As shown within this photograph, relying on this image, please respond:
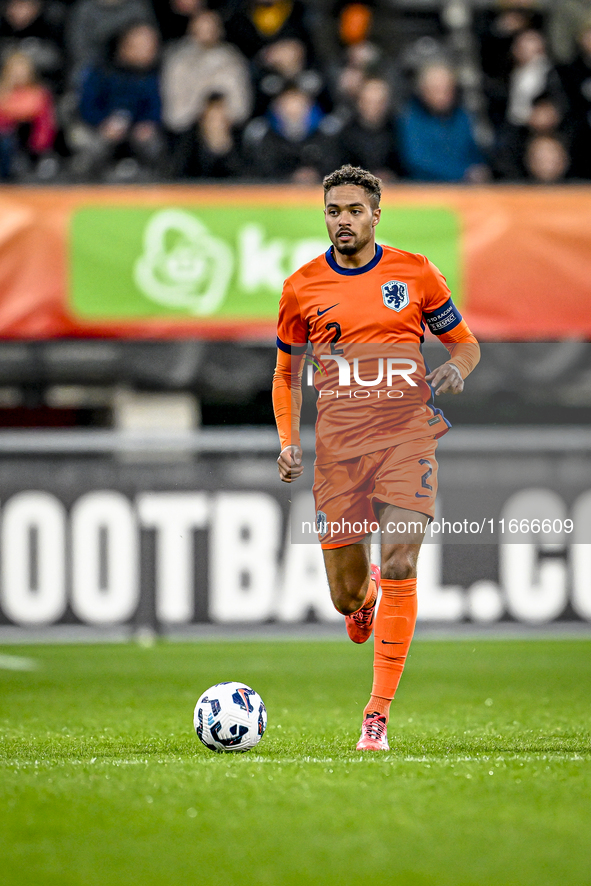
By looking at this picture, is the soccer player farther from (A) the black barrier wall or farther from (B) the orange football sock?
(A) the black barrier wall

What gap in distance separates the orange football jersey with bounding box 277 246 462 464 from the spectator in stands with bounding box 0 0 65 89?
25.1 ft

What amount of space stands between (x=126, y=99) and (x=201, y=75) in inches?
30.9

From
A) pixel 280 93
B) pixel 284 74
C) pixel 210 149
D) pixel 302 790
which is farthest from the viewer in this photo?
pixel 284 74

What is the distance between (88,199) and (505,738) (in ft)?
20.4

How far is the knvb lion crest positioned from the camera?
499cm

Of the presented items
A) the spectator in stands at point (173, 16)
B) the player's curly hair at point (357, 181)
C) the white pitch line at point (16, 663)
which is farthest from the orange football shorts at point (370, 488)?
the spectator in stands at point (173, 16)

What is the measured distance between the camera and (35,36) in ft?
39.8

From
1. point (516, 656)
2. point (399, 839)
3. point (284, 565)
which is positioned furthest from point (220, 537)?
point (399, 839)

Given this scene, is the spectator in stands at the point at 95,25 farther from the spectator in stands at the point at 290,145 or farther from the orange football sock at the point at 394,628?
the orange football sock at the point at 394,628

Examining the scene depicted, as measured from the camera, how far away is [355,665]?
325 inches

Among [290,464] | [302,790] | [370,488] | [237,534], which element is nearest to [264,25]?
[237,534]

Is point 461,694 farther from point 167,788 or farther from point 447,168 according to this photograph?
point 447,168

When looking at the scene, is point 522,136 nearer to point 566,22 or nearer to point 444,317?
point 566,22

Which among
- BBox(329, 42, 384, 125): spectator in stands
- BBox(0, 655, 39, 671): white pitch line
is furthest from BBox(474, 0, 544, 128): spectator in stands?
BBox(0, 655, 39, 671): white pitch line
